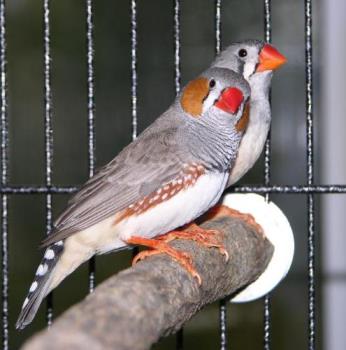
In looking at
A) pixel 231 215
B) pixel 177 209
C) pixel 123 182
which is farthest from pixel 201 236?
pixel 231 215

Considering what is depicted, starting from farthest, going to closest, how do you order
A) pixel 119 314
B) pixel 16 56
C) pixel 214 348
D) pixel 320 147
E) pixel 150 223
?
pixel 16 56 → pixel 214 348 → pixel 320 147 → pixel 150 223 → pixel 119 314

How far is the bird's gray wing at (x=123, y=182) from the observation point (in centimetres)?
178

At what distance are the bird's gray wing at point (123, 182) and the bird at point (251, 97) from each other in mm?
301

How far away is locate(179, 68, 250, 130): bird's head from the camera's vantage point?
1.82 metres

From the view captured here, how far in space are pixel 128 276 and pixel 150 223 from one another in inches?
20.4

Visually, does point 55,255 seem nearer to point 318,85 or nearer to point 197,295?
point 197,295

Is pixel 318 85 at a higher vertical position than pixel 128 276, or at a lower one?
higher

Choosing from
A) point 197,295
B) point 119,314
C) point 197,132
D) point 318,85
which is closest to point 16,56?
point 318,85

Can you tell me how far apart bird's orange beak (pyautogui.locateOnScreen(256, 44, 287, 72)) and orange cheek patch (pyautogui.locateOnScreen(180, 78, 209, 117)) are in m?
→ 0.32

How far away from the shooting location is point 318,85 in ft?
10.3

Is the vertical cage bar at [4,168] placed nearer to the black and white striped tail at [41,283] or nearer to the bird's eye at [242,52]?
the black and white striped tail at [41,283]

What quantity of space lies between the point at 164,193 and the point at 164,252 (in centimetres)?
18

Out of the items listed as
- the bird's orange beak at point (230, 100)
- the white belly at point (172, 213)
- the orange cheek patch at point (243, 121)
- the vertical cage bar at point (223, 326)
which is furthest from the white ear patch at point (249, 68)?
the vertical cage bar at point (223, 326)

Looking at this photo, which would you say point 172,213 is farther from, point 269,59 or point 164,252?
point 269,59
